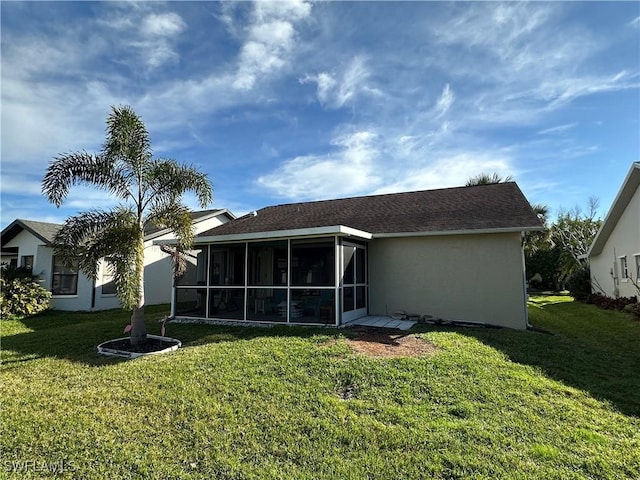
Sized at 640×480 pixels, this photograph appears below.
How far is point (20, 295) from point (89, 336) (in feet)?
21.6

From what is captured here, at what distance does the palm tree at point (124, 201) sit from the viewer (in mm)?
7773

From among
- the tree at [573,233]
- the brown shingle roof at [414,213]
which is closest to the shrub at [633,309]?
the brown shingle roof at [414,213]

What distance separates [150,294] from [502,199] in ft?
50.9

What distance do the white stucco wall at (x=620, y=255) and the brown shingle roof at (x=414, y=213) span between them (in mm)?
5275

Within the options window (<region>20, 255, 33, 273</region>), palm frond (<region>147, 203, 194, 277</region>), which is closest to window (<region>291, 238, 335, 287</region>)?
palm frond (<region>147, 203, 194, 277</region>)

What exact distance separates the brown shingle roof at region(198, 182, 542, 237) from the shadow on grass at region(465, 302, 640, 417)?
122 inches

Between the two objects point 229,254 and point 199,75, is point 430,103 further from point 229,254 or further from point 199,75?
point 229,254

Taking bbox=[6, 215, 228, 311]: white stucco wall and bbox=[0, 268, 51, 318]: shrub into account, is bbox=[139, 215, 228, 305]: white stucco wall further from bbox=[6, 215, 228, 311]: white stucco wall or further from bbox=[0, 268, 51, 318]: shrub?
bbox=[0, 268, 51, 318]: shrub

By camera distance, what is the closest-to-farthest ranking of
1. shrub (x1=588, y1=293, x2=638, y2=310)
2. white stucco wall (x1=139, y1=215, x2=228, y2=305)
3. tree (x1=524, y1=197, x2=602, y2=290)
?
1. shrub (x1=588, y1=293, x2=638, y2=310)
2. white stucco wall (x1=139, y1=215, x2=228, y2=305)
3. tree (x1=524, y1=197, x2=602, y2=290)

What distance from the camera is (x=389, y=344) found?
7.55m

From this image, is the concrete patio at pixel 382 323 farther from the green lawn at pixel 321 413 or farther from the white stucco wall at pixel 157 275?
the white stucco wall at pixel 157 275

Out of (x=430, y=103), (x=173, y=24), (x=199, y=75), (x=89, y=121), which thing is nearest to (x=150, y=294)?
(x=89, y=121)

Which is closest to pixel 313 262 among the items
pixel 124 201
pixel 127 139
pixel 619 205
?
pixel 124 201

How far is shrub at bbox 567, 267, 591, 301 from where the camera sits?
759 inches
